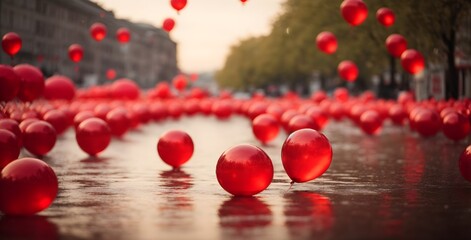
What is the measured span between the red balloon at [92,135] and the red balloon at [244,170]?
259 inches

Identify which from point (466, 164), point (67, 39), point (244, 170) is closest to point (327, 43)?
point (466, 164)

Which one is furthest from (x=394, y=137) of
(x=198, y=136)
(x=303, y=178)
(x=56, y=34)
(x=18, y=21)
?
(x=56, y=34)

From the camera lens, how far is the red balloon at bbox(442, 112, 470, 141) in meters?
18.5

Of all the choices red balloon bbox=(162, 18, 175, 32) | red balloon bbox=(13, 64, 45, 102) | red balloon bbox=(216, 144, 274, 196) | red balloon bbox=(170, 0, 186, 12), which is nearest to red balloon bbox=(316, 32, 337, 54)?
red balloon bbox=(162, 18, 175, 32)

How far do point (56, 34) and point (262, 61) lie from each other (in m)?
25.2

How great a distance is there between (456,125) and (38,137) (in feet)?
34.2

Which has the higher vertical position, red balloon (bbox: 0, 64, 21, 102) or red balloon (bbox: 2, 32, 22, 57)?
red balloon (bbox: 2, 32, 22, 57)

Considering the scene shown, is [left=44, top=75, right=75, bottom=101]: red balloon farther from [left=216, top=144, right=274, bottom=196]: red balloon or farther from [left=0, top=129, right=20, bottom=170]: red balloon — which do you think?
[left=216, top=144, right=274, bottom=196]: red balloon

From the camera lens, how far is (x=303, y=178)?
1088 centimetres

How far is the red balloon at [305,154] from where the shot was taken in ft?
35.0

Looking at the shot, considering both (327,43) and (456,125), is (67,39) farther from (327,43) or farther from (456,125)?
(456,125)

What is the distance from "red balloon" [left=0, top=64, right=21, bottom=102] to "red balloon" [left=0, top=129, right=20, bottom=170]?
265cm

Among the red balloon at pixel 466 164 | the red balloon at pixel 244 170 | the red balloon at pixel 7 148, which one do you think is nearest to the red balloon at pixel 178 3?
the red balloon at pixel 7 148

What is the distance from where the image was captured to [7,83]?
14047mm
